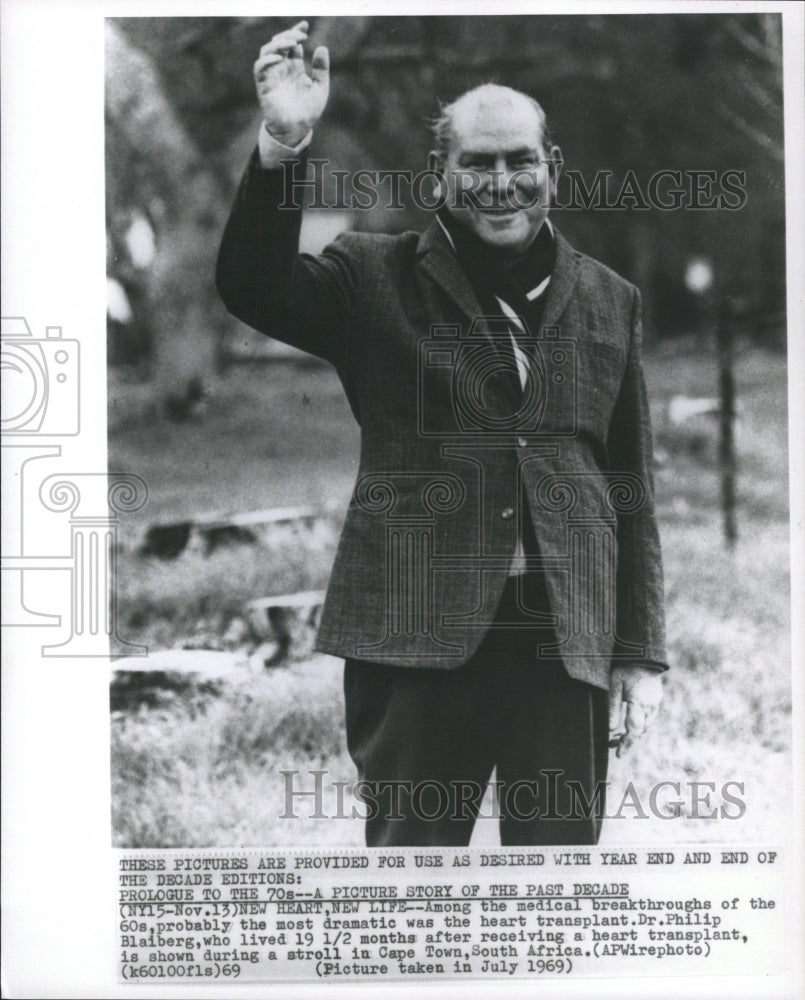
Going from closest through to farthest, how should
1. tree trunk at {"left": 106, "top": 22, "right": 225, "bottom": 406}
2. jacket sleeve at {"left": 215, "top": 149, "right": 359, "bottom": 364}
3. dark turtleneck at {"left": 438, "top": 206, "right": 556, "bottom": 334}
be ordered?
jacket sleeve at {"left": 215, "top": 149, "right": 359, "bottom": 364}, dark turtleneck at {"left": 438, "top": 206, "right": 556, "bottom": 334}, tree trunk at {"left": 106, "top": 22, "right": 225, "bottom": 406}

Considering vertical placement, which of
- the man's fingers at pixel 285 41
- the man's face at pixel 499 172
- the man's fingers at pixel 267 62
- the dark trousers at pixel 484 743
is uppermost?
the man's fingers at pixel 285 41

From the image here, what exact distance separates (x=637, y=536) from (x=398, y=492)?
780mm

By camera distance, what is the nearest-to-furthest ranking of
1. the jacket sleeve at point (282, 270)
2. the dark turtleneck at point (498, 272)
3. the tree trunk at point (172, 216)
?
the jacket sleeve at point (282, 270) → the dark turtleneck at point (498, 272) → the tree trunk at point (172, 216)

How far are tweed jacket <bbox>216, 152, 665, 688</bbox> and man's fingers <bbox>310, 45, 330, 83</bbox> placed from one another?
11.4 inches

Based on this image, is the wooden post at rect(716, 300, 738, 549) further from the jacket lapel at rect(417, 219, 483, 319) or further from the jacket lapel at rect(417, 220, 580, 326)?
the jacket lapel at rect(417, 219, 483, 319)

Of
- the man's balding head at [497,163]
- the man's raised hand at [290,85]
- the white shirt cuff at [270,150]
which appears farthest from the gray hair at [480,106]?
the white shirt cuff at [270,150]

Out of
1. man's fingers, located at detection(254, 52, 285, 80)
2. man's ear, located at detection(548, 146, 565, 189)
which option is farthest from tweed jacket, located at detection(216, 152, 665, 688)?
man's fingers, located at detection(254, 52, 285, 80)

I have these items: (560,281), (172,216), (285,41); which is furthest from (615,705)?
(285,41)

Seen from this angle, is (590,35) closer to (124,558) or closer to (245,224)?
(245,224)

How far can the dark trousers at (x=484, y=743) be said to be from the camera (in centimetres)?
363

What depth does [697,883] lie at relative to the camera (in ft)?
12.4

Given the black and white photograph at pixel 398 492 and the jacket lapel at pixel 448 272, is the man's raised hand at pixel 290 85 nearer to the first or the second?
the black and white photograph at pixel 398 492

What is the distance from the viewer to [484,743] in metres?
3.68

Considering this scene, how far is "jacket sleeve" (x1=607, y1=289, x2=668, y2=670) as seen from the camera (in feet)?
12.2
